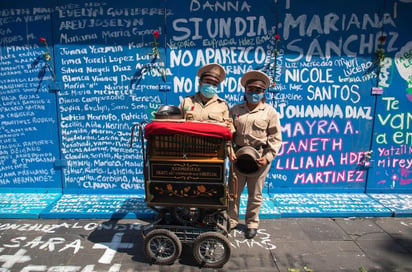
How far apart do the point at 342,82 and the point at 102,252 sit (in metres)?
4.16

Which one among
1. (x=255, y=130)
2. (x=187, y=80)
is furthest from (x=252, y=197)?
(x=187, y=80)

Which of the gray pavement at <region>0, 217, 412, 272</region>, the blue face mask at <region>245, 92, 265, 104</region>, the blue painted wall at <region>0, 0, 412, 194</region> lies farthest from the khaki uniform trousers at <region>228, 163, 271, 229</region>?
→ the blue painted wall at <region>0, 0, 412, 194</region>

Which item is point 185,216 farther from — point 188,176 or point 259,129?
point 259,129

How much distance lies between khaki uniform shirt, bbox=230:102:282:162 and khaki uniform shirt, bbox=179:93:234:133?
20 cm

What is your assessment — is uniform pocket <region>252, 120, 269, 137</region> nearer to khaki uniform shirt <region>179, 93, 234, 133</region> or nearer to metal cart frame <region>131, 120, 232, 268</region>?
khaki uniform shirt <region>179, 93, 234, 133</region>

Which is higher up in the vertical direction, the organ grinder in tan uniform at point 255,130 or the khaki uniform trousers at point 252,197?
the organ grinder in tan uniform at point 255,130

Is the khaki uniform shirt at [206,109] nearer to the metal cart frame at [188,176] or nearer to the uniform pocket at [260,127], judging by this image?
the uniform pocket at [260,127]

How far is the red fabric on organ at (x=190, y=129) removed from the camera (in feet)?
8.80

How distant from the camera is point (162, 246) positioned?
3.07 metres

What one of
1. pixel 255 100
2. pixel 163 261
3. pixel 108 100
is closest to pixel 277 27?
pixel 255 100

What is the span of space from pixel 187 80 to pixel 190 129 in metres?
1.98

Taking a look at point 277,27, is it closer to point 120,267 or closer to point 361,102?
point 361,102

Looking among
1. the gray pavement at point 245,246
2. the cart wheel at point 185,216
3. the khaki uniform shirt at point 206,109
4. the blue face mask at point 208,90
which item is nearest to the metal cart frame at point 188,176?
the cart wheel at point 185,216

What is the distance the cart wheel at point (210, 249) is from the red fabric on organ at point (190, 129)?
1.05m
